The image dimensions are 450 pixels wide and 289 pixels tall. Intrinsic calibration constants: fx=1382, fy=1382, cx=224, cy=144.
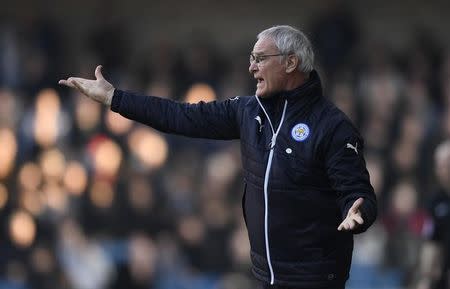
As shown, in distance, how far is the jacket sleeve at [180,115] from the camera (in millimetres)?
6164

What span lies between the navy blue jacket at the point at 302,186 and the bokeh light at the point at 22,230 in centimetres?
730

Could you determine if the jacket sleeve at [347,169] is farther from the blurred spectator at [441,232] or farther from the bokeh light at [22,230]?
→ the bokeh light at [22,230]

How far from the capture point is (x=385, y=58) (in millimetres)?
14336

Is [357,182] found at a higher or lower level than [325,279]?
higher

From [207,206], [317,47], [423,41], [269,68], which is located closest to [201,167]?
[207,206]

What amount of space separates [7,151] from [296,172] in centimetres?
859

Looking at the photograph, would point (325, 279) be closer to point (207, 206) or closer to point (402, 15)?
point (207, 206)

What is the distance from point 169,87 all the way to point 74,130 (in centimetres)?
108

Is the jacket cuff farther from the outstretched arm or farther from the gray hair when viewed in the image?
the gray hair

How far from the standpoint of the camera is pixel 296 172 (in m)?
5.83

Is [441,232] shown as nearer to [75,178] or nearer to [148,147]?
[148,147]

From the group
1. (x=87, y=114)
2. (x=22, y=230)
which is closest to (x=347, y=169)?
(x=22, y=230)

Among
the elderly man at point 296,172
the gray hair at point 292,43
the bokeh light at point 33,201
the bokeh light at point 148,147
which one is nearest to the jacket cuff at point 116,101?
the elderly man at point 296,172

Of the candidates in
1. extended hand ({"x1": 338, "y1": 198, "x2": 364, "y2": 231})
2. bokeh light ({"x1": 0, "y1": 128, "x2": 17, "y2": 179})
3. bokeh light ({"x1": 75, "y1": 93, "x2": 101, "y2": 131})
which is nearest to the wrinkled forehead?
extended hand ({"x1": 338, "y1": 198, "x2": 364, "y2": 231})
